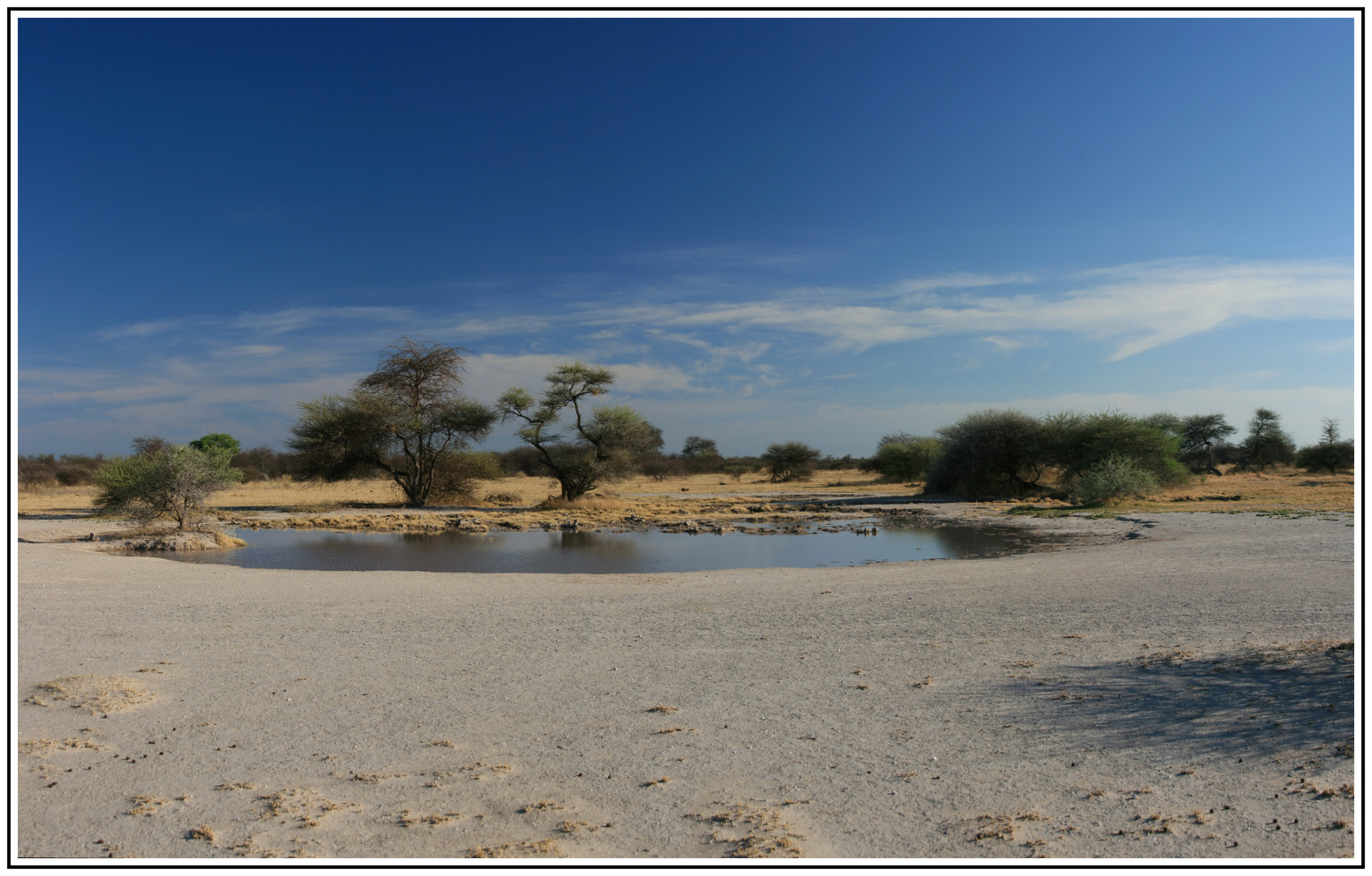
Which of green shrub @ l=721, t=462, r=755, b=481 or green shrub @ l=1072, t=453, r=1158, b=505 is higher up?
green shrub @ l=721, t=462, r=755, b=481

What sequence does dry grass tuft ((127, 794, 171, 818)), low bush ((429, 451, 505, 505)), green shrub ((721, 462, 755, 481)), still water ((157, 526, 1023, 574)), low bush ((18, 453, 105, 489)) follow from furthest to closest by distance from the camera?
green shrub ((721, 462, 755, 481)) < low bush ((18, 453, 105, 489)) < low bush ((429, 451, 505, 505)) < still water ((157, 526, 1023, 574)) < dry grass tuft ((127, 794, 171, 818))

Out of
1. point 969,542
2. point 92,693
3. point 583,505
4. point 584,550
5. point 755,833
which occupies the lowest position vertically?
point 969,542

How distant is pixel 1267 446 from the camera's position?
6016 cm

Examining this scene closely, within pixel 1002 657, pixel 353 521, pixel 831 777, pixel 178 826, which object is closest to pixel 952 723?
pixel 831 777

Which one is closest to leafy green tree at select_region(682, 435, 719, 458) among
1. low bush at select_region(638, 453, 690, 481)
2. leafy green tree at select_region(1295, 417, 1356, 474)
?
low bush at select_region(638, 453, 690, 481)

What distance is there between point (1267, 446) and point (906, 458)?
32.0m

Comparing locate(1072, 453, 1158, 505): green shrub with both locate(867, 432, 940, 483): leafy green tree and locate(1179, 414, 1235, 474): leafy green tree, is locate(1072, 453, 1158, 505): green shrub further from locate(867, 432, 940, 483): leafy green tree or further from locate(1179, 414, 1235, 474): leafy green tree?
locate(1179, 414, 1235, 474): leafy green tree

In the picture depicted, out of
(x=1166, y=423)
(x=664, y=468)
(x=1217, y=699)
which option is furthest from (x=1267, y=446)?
(x=1217, y=699)

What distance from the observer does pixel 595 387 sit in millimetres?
34031

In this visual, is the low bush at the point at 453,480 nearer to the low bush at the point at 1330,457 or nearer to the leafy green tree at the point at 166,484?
the leafy green tree at the point at 166,484

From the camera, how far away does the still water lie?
612 inches

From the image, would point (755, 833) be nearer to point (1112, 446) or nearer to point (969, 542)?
point (969, 542)

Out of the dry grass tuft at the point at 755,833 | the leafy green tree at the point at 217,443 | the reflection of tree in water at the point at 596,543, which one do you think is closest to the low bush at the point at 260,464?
the leafy green tree at the point at 217,443

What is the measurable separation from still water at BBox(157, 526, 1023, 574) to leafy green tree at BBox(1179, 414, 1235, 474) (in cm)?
4573
